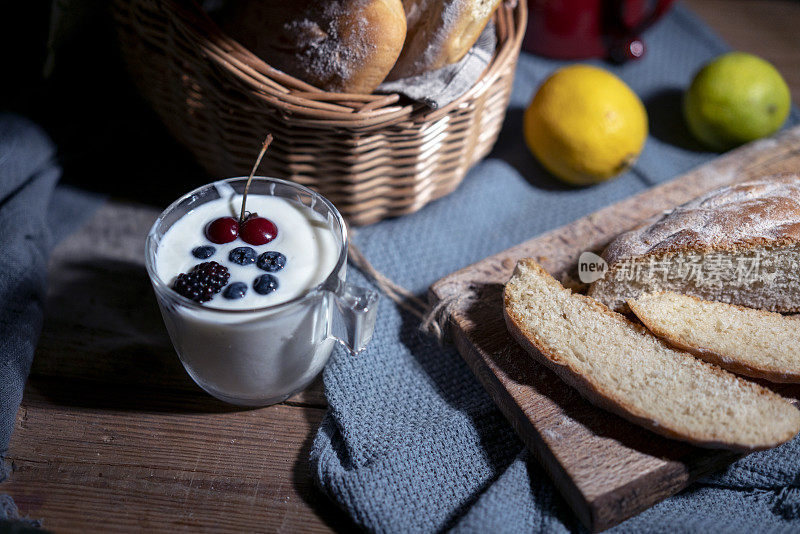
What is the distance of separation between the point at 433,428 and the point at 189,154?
1130 mm

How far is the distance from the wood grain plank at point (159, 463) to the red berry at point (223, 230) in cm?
41

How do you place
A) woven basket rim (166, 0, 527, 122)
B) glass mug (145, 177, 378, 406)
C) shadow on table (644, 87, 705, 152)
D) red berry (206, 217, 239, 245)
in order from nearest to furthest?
glass mug (145, 177, 378, 406) → red berry (206, 217, 239, 245) → woven basket rim (166, 0, 527, 122) → shadow on table (644, 87, 705, 152)

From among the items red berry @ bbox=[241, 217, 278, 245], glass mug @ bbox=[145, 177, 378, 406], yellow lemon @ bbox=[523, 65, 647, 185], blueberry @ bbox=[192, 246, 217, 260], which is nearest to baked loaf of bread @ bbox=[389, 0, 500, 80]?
yellow lemon @ bbox=[523, 65, 647, 185]

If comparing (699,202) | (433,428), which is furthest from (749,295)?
(433,428)

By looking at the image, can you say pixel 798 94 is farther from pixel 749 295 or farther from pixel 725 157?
pixel 749 295

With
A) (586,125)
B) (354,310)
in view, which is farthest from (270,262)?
(586,125)

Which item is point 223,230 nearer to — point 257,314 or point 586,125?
point 257,314

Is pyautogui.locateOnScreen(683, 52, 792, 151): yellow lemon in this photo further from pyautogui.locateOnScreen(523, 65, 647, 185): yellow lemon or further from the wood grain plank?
the wood grain plank

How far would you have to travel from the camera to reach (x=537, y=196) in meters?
1.99

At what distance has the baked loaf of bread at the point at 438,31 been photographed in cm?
156

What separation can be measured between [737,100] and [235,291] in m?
1.56

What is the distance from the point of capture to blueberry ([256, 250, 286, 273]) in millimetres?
1303

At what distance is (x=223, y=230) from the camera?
1344mm

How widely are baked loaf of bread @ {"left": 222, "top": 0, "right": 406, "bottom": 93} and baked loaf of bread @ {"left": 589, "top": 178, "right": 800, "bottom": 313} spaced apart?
706mm
